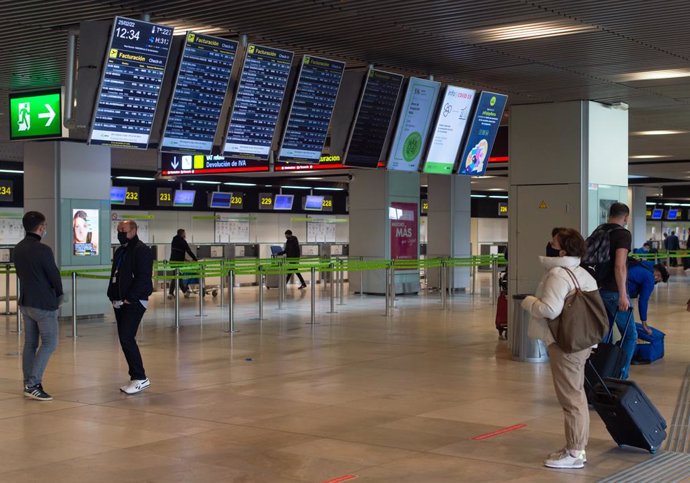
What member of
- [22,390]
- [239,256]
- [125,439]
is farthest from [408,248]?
[125,439]

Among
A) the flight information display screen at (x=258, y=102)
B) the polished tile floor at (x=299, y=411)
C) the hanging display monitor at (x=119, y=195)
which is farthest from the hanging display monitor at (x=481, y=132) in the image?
the hanging display monitor at (x=119, y=195)

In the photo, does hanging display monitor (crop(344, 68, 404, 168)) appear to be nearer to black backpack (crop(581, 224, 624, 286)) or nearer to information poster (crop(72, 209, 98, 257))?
black backpack (crop(581, 224, 624, 286))

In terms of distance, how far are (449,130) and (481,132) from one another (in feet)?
2.08

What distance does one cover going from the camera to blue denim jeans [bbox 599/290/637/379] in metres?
9.06

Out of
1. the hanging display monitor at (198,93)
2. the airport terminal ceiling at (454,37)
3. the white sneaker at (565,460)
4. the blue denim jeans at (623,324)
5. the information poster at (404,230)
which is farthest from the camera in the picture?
the information poster at (404,230)

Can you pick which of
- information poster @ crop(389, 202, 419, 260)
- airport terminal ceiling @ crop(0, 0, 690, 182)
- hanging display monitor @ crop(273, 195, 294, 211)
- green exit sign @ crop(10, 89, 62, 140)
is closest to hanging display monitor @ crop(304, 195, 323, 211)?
hanging display monitor @ crop(273, 195, 294, 211)

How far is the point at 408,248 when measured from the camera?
25172 mm

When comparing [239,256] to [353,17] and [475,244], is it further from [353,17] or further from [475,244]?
[353,17]

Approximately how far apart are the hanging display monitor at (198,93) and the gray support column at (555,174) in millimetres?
4619

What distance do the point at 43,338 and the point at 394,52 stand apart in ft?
15.6

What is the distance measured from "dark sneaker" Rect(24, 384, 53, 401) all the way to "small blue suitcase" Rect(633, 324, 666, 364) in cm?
692

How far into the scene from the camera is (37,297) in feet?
29.3

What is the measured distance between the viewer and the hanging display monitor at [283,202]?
1330 inches

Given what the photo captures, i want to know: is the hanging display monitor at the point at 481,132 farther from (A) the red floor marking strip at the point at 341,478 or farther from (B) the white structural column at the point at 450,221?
(B) the white structural column at the point at 450,221
